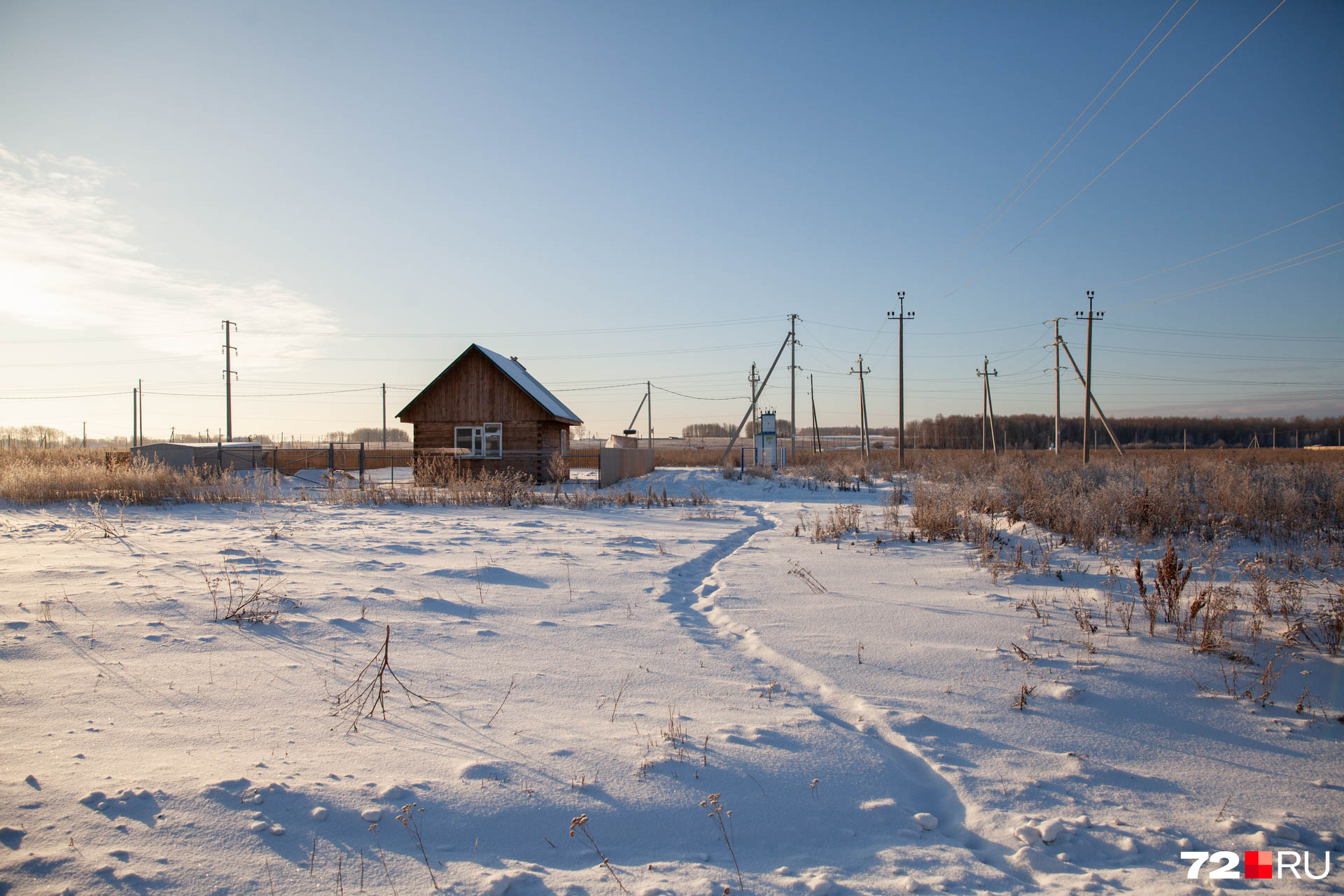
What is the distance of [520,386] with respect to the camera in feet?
78.5

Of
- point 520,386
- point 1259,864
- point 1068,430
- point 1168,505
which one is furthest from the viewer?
point 1068,430

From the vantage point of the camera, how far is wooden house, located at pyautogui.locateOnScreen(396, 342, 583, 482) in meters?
24.3

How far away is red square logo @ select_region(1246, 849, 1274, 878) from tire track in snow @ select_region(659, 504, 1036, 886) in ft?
2.79

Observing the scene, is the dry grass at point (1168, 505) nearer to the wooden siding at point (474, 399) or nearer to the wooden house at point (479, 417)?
the wooden house at point (479, 417)

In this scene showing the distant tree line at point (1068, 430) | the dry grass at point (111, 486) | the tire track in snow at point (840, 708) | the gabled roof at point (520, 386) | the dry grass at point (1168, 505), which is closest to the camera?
the tire track in snow at point (840, 708)

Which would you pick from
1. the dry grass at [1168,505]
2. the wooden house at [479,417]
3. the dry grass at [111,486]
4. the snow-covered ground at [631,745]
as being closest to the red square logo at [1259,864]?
the snow-covered ground at [631,745]

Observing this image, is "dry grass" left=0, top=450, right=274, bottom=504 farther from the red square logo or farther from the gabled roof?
the red square logo

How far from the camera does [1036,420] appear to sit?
316 ft

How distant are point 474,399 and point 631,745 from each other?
22986mm

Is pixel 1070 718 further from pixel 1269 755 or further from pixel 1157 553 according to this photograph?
pixel 1157 553

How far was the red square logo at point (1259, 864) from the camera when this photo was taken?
237 cm

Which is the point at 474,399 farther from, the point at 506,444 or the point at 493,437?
the point at 506,444

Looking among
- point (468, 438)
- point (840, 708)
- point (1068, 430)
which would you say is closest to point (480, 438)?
point (468, 438)

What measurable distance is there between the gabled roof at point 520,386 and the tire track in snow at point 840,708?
18.1 m
